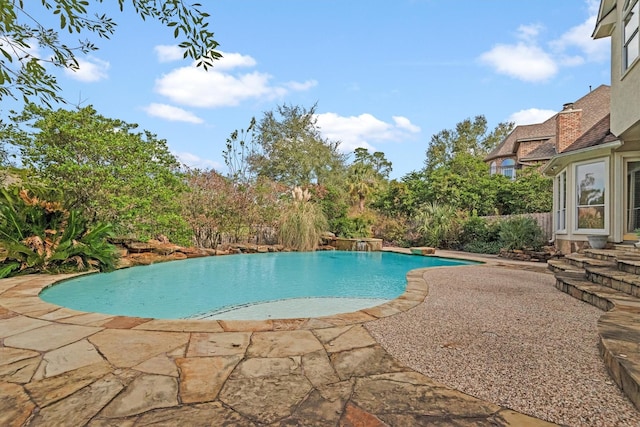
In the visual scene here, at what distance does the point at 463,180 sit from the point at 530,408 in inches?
536

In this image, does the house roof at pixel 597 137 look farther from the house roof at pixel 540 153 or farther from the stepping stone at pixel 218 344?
the house roof at pixel 540 153

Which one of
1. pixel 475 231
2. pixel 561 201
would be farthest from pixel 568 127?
pixel 475 231

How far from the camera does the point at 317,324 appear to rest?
258 cm

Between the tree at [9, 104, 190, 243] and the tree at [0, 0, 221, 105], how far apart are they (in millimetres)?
4882

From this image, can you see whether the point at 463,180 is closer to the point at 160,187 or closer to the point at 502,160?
the point at 502,160

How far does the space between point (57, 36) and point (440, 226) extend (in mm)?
11578

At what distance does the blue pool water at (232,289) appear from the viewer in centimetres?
394

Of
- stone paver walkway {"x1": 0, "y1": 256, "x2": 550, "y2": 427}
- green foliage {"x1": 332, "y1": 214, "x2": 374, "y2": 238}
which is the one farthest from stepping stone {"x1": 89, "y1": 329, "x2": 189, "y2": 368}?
green foliage {"x1": 332, "y1": 214, "x2": 374, "y2": 238}

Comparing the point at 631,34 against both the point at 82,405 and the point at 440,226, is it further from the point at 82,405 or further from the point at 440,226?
the point at 82,405

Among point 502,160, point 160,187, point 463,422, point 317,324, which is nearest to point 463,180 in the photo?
point 502,160

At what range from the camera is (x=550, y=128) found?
60.3ft

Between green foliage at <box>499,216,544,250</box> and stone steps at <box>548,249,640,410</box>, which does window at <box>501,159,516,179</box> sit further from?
stone steps at <box>548,249,640,410</box>

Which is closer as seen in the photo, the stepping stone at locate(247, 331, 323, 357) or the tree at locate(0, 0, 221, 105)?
the tree at locate(0, 0, 221, 105)

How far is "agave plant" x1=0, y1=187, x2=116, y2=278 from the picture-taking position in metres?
4.71
